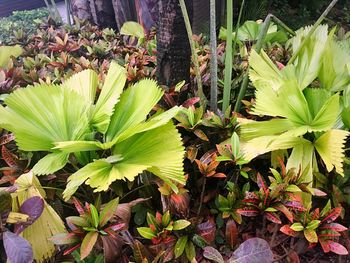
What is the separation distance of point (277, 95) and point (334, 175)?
40 centimetres

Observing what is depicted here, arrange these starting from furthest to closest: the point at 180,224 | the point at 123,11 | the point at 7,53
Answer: the point at 123,11, the point at 7,53, the point at 180,224

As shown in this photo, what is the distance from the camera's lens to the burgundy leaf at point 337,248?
45.8 inches

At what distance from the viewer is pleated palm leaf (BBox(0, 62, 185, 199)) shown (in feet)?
3.93

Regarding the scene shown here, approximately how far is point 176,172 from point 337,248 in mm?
597

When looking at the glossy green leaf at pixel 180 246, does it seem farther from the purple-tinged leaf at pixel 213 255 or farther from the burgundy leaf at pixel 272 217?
the burgundy leaf at pixel 272 217

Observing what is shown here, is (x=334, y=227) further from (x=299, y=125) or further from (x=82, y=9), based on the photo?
(x=82, y=9)

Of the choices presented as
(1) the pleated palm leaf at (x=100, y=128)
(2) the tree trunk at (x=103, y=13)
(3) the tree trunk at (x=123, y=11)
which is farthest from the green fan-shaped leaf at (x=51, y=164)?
(2) the tree trunk at (x=103, y=13)

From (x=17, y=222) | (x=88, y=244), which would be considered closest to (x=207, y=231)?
(x=88, y=244)

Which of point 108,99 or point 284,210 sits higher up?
point 108,99

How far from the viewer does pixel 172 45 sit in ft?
5.90

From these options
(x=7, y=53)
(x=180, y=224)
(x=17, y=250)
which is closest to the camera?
(x=17, y=250)

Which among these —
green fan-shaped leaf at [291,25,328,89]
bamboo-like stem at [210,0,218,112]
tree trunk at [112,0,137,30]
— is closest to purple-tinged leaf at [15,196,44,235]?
bamboo-like stem at [210,0,218,112]

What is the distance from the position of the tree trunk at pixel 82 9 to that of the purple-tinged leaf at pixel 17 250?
3339 mm

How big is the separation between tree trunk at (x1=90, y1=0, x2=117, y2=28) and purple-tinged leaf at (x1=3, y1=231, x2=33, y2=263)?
3.24 m
